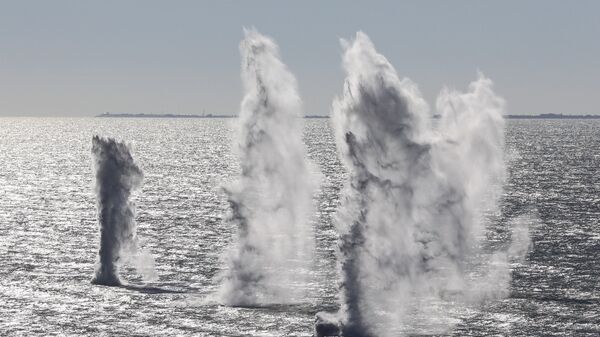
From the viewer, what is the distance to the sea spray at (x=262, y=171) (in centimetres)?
7262

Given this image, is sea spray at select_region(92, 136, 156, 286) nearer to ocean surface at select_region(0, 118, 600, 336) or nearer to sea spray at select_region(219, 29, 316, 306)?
ocean surface at select_region(0, 118, 600, 336)

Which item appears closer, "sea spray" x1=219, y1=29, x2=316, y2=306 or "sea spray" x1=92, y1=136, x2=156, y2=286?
"sea spray" x1=219, y1=29, x2=316, y2=306

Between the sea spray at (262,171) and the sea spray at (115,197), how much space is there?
13179 millimetres

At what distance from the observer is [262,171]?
7400 cm

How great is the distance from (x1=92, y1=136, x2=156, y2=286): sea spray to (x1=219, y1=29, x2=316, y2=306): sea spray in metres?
13.2

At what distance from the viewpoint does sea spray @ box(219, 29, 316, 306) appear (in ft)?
238

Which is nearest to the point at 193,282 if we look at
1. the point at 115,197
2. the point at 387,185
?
the point at 115,197

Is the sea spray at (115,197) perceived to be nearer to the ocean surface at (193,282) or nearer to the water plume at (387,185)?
the ocean surface at (193,282)

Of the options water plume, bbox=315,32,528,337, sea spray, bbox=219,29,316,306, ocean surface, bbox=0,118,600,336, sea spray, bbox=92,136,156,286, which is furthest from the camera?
sea spray, bbox=92,136,156,286

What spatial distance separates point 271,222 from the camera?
73625 millimetres

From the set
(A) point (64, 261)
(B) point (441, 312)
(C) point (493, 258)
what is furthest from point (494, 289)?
(A) point (64, 261)

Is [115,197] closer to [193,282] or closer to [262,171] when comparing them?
[193,282]

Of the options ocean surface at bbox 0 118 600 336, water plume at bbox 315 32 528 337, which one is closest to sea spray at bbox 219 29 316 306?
ocean surface at bbox 0 118 600 336

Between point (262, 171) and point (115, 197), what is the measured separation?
54.7 ft
